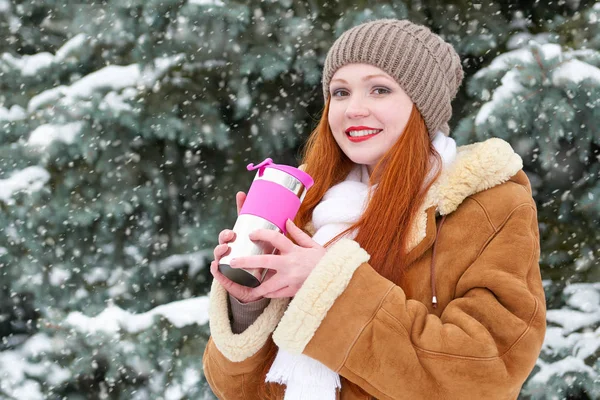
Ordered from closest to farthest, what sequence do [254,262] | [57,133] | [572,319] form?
[254,262]
[572,319]
[57,133]

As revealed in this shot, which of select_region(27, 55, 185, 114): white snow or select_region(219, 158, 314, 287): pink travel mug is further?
select_region(27, 55, 185, 114): white snow

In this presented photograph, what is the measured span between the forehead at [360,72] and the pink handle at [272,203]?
48 cm

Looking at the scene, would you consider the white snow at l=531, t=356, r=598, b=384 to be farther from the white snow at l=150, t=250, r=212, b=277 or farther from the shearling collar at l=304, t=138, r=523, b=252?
the white snow at l=150, t=250, r=212, b=277

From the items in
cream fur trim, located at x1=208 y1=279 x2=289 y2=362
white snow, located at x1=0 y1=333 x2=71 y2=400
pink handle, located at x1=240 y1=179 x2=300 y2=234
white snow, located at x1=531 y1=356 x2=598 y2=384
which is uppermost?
pink handle, located at x1=240 y1=179 x2=300 y2=234

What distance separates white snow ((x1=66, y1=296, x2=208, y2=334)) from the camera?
2.81m

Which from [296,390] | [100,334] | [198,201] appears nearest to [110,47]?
[198,201]

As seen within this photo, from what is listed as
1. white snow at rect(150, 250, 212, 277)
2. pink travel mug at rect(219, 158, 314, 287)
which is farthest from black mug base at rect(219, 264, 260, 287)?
white snow at rect(150, 250, 212, 277)

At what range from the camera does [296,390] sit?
139 cm

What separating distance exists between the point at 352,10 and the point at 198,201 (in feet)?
4.25

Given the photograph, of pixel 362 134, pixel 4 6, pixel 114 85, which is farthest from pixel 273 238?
pixel 4 6

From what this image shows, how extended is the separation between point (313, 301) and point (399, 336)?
20 centimetres

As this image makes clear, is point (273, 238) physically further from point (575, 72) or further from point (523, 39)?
point (523, 39)

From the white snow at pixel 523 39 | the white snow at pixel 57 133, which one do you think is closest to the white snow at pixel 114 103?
the white snow at pixel 57 133

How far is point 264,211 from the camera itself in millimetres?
1264
